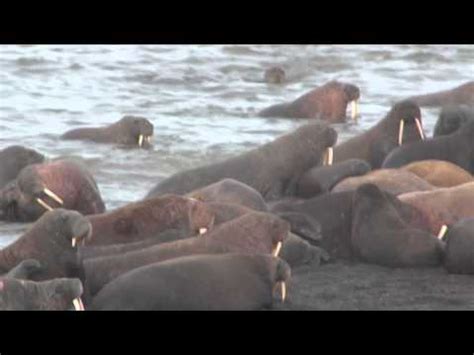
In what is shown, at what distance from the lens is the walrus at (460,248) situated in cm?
1031

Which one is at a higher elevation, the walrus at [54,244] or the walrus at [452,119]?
the walrus at [54,244]

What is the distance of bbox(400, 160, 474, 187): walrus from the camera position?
12.2m

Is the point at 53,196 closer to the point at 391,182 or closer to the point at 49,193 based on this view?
the point at 49,193

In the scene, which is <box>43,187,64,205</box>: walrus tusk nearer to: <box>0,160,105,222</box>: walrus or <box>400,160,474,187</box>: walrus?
<box>0,160,105,222</box>: walrus

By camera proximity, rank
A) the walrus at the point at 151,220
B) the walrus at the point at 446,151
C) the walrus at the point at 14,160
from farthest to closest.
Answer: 1. the walrus at the point at 14,160
2. the walrus at the point at 446,151
3. the walrus at the point at 151,220

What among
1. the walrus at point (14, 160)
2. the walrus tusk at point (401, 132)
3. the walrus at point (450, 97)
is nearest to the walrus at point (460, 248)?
the walrus tusk at point (401, 132)

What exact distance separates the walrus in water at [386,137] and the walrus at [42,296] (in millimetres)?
4985

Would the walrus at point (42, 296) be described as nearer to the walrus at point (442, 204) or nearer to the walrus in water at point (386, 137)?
the walrus at point (442, 204)

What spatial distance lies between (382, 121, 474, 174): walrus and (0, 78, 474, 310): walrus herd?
10 millimetres

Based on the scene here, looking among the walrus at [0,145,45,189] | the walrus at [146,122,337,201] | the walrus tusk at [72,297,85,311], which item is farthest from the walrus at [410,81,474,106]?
the walrus tusk at [72,297,85,311]

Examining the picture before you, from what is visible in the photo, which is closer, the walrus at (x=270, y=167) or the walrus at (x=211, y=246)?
the walrus at (x=211, y=246)

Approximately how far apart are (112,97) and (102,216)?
8.07m

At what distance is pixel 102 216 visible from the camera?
10875mm

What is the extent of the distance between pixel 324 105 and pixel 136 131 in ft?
9.13
